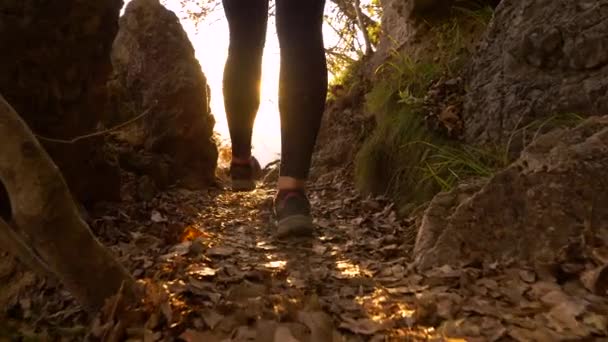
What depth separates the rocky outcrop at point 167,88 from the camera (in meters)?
4.20

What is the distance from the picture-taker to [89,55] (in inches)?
97.9

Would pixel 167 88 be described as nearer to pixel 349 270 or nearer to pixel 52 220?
pixel 349 270

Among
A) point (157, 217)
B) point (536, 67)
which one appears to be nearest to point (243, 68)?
point (157, 217)

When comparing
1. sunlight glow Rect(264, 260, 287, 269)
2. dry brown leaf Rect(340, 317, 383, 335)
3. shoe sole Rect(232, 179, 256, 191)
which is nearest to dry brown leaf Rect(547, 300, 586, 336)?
dry brown leaf Rect(340, 317, 383, 335)

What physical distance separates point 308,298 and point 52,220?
696 mm

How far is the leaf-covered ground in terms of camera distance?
3.95 ft

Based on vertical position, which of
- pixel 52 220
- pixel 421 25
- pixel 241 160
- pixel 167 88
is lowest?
pixel 52 220

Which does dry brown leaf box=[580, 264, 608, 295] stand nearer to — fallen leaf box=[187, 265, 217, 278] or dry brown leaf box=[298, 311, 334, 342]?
dry brown leaf box=[298, 311, 334, 342]

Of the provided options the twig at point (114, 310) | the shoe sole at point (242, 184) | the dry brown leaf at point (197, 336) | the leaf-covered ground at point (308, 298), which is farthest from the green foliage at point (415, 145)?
the twig at point (114, 310)

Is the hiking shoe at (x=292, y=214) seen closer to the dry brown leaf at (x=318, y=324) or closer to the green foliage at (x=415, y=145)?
the green foliage at (x=415, y=145)

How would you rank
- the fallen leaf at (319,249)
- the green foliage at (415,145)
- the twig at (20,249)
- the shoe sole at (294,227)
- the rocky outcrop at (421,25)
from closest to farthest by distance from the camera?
the twig at (20,249)
the fallen leaf at (319,249)
the shoe sole at (294,227)
the green foliage at (415,145)
the rocky outcrop at (421,25)

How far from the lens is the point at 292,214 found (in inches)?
86.6

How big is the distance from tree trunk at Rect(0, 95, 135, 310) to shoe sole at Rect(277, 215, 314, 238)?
927 millimetres

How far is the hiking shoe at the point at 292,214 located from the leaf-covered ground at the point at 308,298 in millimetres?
55
